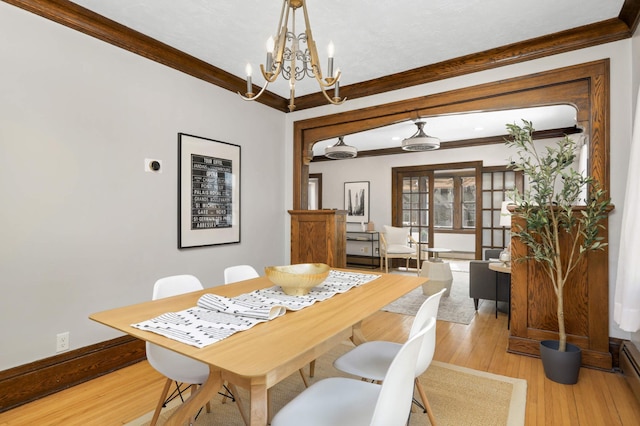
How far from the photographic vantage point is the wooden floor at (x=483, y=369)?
1963 millimetres

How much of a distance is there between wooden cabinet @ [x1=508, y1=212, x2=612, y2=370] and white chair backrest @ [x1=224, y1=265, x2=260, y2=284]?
2.19 m

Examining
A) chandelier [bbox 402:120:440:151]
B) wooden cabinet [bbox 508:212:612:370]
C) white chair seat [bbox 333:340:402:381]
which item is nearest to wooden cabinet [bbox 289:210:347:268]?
chandelier [bbox 402:120:440:151]

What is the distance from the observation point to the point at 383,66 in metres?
3.30

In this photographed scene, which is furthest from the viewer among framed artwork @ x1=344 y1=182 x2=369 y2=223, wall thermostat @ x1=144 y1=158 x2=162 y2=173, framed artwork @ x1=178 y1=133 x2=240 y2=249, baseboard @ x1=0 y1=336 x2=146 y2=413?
framed artwork @ x1=344 y1=182 x2=369 y2=223

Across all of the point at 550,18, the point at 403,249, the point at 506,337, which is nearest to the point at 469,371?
the point at 506,337

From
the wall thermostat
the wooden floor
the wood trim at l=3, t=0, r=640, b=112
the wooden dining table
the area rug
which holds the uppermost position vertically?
the wood trim at l=3, t=0, r=640, b=112

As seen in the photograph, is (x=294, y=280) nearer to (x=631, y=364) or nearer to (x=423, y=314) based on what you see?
(x=423, y=314)

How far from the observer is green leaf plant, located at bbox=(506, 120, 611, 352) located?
96.0 inches

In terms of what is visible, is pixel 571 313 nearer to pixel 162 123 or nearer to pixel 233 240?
pixel 233 240

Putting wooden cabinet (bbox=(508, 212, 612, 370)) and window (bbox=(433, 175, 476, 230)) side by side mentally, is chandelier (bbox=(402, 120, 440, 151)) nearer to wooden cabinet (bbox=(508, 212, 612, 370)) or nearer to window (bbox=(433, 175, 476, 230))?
wooden cabinet (bbox=(508, 212, 612, 370))

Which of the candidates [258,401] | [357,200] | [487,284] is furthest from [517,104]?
[357,200]

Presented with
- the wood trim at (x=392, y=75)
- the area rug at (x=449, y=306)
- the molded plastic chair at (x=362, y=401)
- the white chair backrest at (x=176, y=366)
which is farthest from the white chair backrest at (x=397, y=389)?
the wood trim at (x=392, y=75)

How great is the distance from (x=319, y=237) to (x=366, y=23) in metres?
2.28

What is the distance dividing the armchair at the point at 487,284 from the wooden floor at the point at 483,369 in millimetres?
1009
